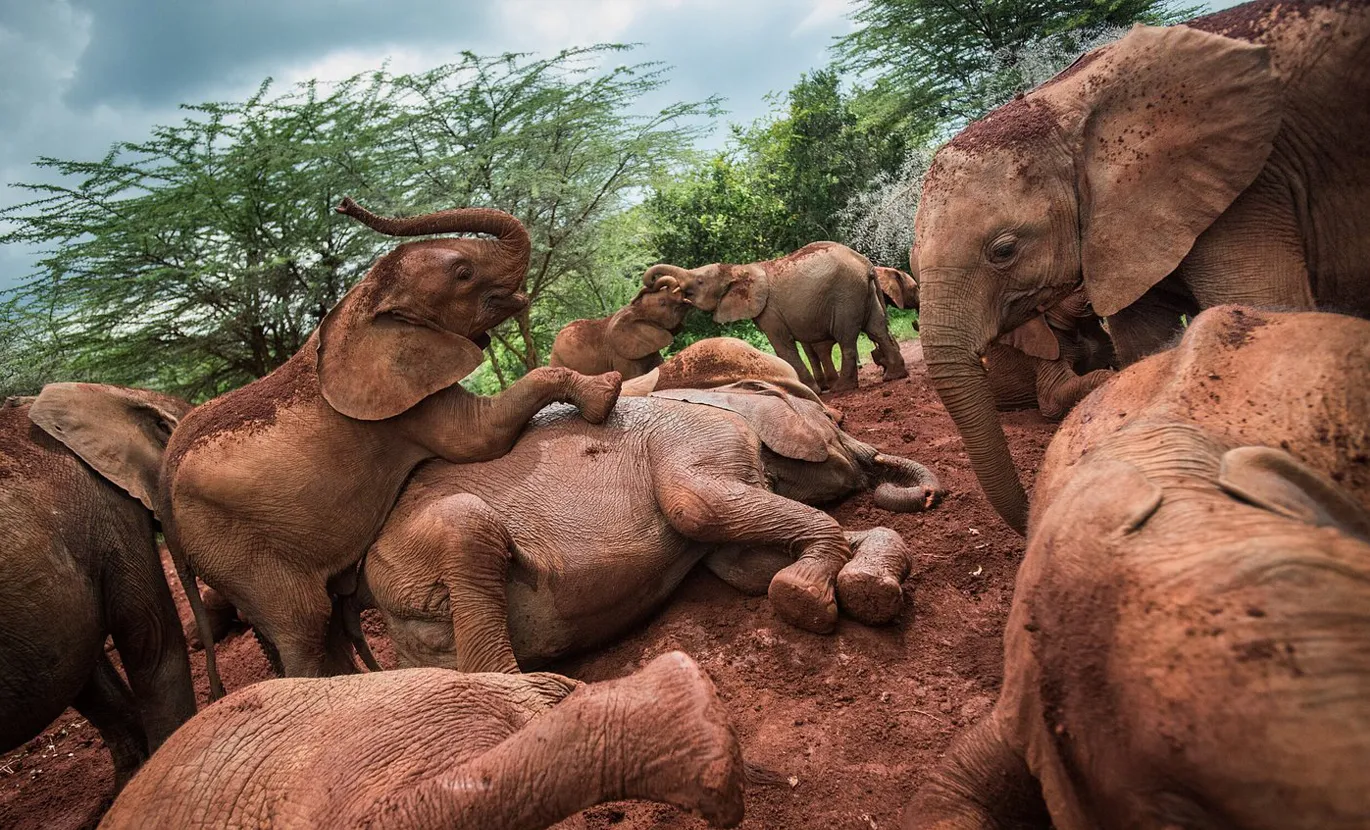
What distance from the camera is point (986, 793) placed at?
1.75 metres

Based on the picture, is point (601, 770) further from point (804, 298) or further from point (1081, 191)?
point (804, 298)

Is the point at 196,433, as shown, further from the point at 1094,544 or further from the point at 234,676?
the point at 1094,544

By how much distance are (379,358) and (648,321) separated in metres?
6.60

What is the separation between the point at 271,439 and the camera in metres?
3.43

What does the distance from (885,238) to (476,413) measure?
13.2m

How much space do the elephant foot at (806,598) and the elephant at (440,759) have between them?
1.49 m

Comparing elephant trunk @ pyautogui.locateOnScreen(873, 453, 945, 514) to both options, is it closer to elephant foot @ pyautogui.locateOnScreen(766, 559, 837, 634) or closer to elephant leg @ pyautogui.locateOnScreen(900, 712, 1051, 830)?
elephant foot @ pyautogui.locateOnScreen(766, 559, 837, 634)

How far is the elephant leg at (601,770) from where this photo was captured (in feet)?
5.08

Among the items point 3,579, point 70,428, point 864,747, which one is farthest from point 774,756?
point 70,428

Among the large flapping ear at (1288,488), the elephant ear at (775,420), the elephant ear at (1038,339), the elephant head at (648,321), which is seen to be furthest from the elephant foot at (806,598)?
the elephant head at (648,321)

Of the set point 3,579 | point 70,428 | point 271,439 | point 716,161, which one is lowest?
point 3,579

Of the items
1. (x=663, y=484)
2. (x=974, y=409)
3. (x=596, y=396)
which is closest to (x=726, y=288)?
(x=596, y=396)

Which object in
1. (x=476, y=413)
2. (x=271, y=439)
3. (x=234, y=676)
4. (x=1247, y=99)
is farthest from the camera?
(x=234, y=676)

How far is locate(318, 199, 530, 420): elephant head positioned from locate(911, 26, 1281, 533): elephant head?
1871 millimetres
